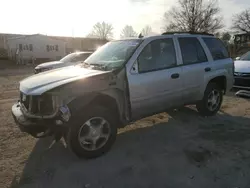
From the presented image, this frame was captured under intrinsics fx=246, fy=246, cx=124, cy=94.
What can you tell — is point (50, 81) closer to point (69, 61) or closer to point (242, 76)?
point (242, 76)

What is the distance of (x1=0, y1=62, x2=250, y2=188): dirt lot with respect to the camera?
3.24 m

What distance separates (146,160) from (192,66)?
233 centimetres

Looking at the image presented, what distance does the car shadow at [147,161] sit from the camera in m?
3.23

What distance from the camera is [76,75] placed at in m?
3.88

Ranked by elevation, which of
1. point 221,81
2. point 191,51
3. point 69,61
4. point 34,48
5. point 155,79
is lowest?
point 221,81

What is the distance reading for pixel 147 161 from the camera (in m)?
3.75

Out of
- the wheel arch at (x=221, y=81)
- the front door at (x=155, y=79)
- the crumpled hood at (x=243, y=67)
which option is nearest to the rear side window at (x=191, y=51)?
the front door at (x=155, y=79)

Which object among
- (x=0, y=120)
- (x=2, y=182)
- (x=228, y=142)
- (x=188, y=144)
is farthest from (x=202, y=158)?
(x=0, y=120)

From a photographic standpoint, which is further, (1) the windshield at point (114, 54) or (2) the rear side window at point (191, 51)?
(2) the rear side window at point (191, 51)

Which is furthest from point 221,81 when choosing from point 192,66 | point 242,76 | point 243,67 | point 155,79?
point 243,67

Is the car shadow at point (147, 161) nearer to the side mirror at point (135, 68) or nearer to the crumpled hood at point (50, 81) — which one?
the crumpled hood at point (50, 81)

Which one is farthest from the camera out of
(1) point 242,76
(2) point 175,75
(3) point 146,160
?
(1) point 242,76

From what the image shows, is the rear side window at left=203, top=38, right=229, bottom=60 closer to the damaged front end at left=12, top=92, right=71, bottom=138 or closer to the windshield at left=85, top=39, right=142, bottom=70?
the windshield at left=85, top=39, right=142, bottom=70

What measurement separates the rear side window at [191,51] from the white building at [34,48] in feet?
103
